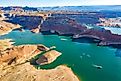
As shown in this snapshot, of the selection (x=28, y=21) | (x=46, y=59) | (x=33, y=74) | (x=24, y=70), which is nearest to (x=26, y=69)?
(x=24, y=70)

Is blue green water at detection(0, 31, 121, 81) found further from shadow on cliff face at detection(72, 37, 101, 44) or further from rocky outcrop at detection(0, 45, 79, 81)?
shadow on cliff face at detection(72, 37, 101, 44)

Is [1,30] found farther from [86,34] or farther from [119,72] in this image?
[119,72]

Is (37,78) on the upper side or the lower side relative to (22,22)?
upper

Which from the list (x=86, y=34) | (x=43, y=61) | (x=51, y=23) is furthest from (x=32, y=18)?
(x=43, y=61)

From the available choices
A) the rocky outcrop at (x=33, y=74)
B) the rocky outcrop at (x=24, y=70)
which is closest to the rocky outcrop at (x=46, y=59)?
the rocky outcrop at (x=24, y=70)

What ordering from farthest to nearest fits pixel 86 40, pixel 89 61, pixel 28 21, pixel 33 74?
pixel 28 21
pixel 86 40
pixel 89 61
pixel 33 74

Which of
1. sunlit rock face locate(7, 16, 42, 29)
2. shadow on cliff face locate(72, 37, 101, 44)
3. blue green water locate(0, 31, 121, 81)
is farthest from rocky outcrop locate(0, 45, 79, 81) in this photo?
sunlit rock face locate(7, 16, 42, 29)

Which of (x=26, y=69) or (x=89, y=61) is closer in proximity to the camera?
(x=26, y=69)

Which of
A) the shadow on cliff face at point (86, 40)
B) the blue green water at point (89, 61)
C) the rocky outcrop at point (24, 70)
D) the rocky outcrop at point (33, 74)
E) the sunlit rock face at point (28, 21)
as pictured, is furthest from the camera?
the sunlit rock face at point (28, 21)

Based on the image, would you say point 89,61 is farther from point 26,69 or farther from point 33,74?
point 33,74

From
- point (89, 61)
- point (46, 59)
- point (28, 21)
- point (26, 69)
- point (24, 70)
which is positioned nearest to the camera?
point (24, 70)

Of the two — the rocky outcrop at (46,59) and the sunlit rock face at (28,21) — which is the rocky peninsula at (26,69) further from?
the sunlit rock face at (28,21)
